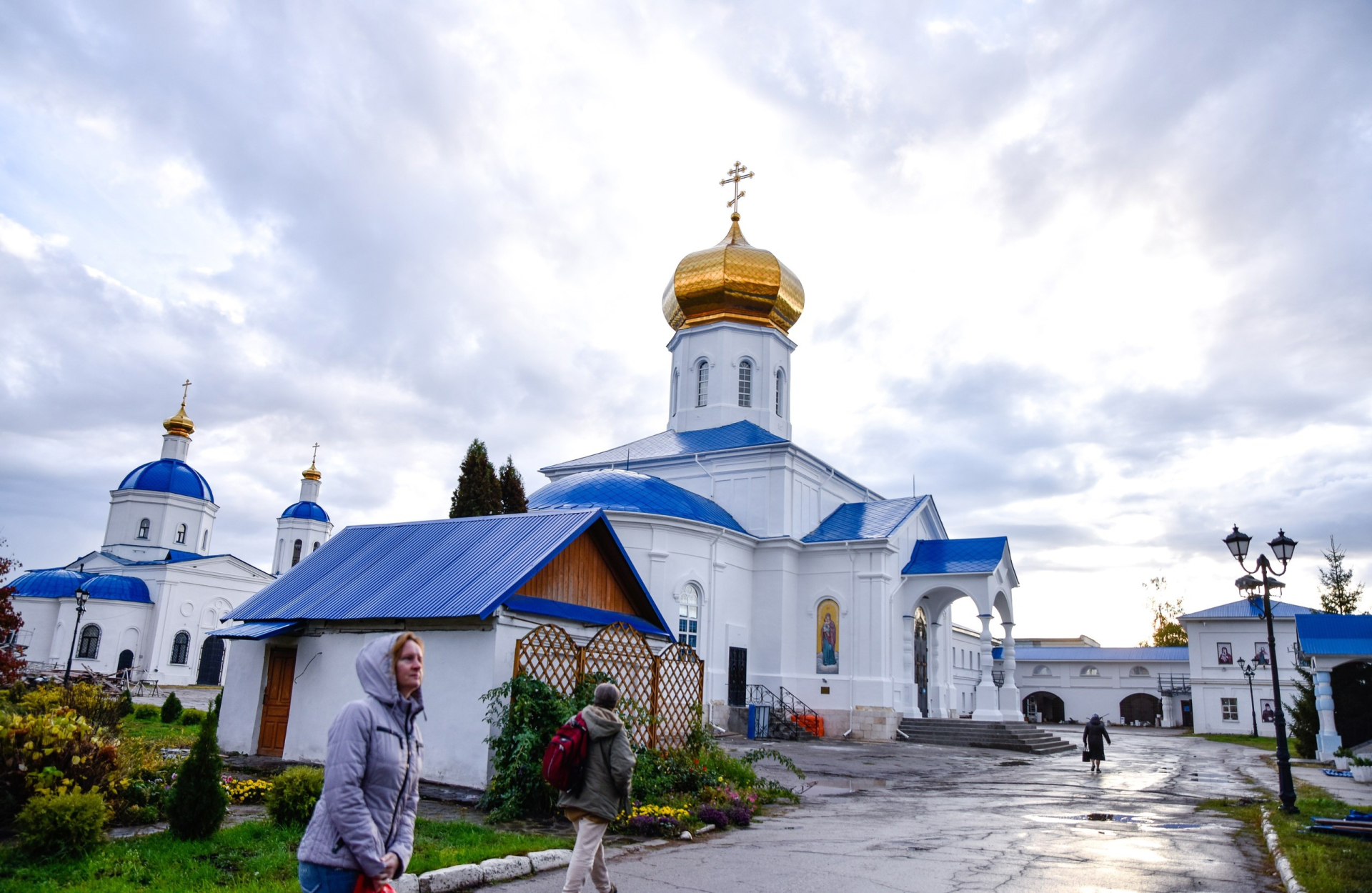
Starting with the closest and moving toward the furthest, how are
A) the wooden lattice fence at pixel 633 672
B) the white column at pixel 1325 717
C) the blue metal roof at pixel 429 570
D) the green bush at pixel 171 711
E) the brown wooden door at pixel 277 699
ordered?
the wooden lattice fence at pixel 633 672, the blue metal roof at pixel 429 570, the brown wooden door at pixel 277 699, the green bush at pixel 171 711, the white column at pixel 1325 717

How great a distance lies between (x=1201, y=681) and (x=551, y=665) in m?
40.0

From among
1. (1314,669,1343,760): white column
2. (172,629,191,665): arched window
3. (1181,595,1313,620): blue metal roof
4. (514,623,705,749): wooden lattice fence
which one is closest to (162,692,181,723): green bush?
(514,623,705,749): wooden lattice fence

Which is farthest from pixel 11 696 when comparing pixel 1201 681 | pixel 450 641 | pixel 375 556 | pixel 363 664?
pixel 1201 681

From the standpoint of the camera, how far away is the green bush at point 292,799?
320 inches

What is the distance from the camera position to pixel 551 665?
36.4 feet

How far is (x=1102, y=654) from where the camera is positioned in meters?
54.4

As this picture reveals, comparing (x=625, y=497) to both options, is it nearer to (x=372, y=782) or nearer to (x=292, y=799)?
(x=292, y=799)

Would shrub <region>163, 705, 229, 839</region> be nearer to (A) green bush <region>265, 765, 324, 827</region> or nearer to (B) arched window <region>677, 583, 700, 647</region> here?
(A) green bush <region>265, 765, 324, 827</region>

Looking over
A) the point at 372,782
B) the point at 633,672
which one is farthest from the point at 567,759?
the point at 633,672

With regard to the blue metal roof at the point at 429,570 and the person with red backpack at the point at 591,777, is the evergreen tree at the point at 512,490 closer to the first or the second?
the blue metal roof at the point at 429,570

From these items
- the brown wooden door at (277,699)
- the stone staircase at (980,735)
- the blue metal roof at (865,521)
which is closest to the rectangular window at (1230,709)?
the stone staircase at (980,735)

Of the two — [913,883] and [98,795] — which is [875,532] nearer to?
[913,883]

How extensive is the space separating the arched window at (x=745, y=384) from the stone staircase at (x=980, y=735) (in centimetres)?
1221

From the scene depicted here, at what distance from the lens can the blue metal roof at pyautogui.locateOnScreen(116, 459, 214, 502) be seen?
45281 mm
